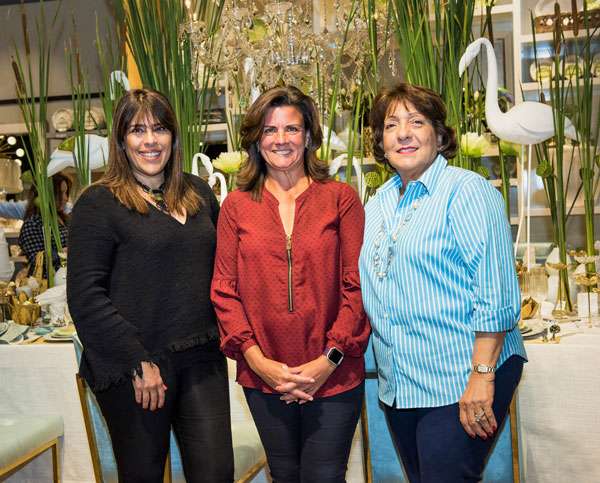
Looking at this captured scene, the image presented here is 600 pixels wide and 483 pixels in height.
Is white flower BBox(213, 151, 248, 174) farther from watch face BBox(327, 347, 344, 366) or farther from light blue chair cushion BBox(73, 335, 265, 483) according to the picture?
watch face BBox(327, 347, 344, 366)

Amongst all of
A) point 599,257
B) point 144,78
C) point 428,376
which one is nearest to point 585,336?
point 599,257

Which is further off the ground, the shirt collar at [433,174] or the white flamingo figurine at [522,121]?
the white flamingo figurine at [522,121]

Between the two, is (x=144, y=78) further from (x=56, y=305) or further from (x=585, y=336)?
(x=585, y=336)

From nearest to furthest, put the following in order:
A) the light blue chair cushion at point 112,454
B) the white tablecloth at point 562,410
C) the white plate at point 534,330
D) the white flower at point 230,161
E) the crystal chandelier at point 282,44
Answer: the light blue chair cushion at point 112,454
the white tablecloth at point 562,410
the white plate at point 534,330
the white flower at point 230,161
the crystal chandelier at point 282,44

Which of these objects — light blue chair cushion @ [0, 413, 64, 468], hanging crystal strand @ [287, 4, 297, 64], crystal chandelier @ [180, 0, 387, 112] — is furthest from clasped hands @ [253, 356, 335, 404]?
hanging crystal strand @ [287, 4, 297, 64]

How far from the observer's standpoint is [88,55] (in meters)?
5.16

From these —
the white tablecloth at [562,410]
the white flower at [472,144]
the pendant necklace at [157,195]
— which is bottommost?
the white tablecloth at [562,410]

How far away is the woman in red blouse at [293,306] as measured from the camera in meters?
1.35

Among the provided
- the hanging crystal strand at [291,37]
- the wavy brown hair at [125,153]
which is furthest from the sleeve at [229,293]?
the hanging crystal strand at [291,37]

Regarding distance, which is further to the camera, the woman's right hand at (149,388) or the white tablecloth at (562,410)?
the white tablecloth at (562,410)

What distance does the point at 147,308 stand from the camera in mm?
1401

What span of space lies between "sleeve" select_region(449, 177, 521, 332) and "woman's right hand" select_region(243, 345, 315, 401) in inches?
14.9

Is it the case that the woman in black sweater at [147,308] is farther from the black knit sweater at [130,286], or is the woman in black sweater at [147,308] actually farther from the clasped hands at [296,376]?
the clasped hands at [296,376]

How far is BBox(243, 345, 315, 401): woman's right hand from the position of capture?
4.28ft
